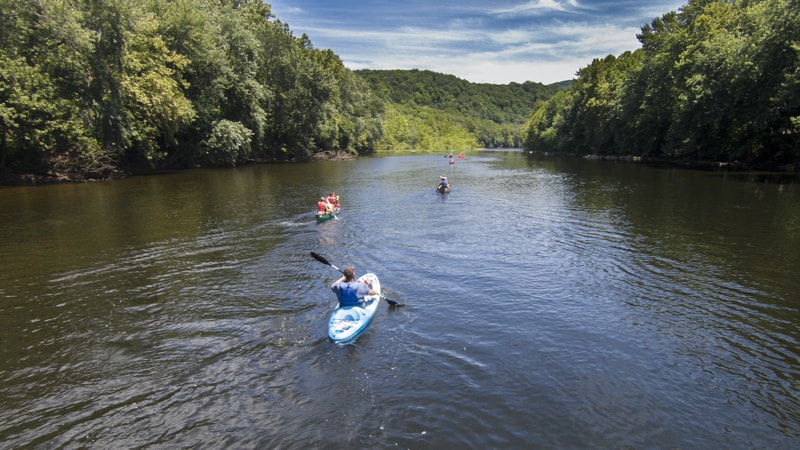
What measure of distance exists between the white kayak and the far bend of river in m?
0.31

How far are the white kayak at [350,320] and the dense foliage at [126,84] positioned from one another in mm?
34591

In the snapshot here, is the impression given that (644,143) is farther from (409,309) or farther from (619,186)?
(409,309)

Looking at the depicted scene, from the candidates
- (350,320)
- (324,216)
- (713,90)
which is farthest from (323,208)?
(713,90)

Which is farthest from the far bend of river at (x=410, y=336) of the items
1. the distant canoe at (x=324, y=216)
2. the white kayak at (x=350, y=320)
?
the distant canoe at (x=324, y=216)

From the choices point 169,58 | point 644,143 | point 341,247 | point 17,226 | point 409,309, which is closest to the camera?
point 409,309

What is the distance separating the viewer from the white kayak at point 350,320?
1040 cm

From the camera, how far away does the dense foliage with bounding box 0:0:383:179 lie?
34.0 metres

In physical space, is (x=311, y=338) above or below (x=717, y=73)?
below

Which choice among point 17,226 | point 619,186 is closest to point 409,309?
point 17,226

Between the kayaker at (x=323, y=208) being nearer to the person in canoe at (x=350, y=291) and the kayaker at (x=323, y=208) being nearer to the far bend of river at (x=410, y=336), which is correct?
the far bend of river at (x=410, y=336)

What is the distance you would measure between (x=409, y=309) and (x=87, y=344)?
7.65m

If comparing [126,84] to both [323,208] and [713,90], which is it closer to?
[323,208]

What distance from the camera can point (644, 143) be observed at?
67250 mm

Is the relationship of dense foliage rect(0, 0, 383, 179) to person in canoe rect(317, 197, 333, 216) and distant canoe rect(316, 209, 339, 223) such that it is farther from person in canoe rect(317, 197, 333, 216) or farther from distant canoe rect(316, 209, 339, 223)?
distant canoe rect(316, 209, 339, 223)
